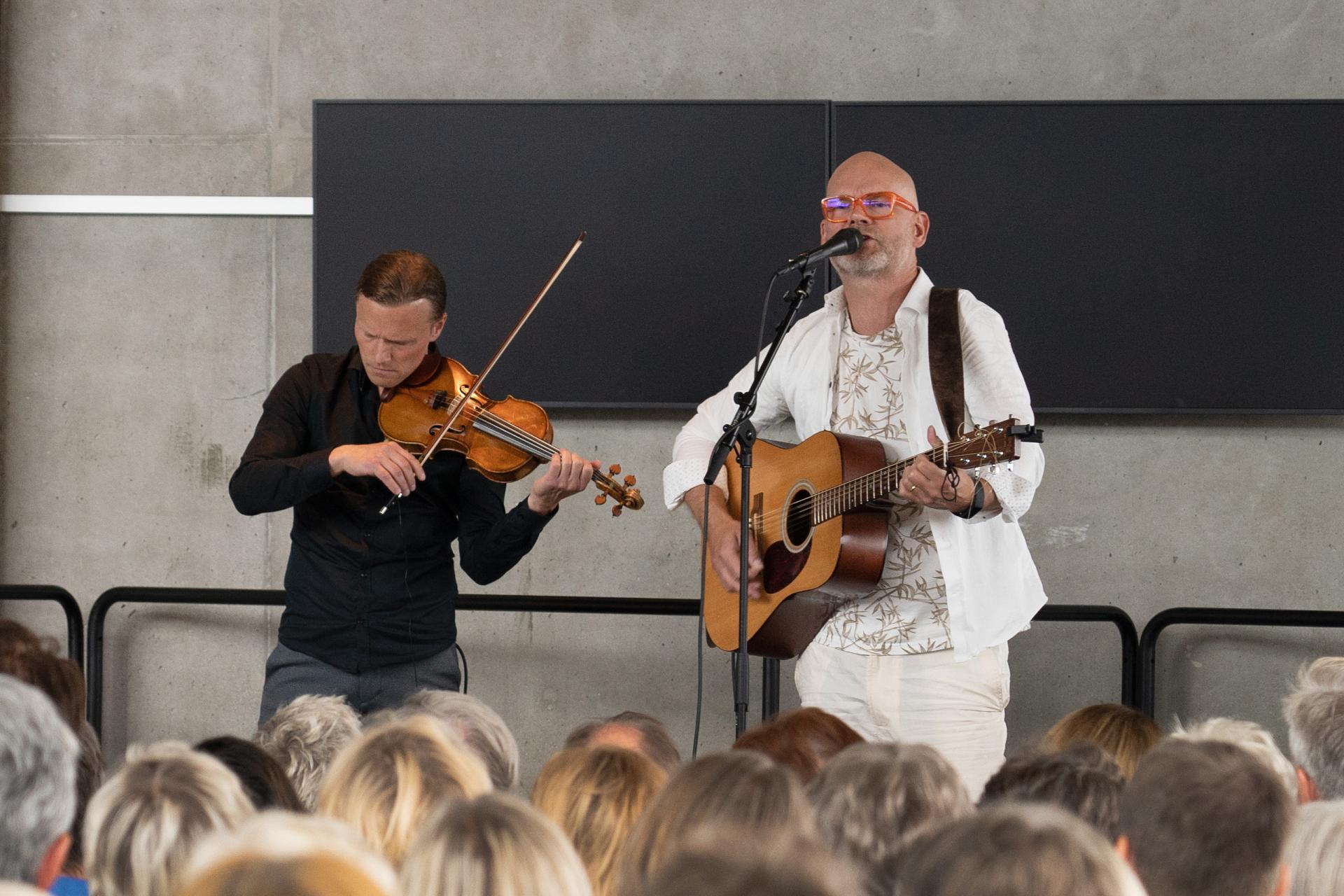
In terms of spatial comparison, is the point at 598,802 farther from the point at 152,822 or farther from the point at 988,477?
the point at 988,477

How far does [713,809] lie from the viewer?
4.49ft

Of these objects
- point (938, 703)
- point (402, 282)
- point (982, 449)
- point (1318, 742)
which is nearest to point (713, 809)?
point (1318, 742)

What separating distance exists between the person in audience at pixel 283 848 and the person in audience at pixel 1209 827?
0.76 m

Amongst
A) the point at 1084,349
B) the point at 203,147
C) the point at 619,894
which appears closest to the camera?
the point at 619,894

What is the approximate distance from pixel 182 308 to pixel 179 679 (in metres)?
1.17

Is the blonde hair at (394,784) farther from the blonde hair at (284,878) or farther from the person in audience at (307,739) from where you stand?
the blonde hair at (284,878)

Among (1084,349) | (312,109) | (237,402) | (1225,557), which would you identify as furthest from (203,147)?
(1225,557)

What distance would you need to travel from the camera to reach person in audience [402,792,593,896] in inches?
46.5

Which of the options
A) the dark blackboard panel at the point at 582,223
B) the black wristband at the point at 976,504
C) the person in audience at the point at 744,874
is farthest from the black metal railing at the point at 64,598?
the person in audience at the point at 744,874

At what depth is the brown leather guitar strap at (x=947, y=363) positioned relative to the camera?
282 cm

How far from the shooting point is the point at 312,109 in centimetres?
418

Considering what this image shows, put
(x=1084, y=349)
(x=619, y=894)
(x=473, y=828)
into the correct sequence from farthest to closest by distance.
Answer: (x=1084, y=349), (x=619, y=894), (x=473, y=828)

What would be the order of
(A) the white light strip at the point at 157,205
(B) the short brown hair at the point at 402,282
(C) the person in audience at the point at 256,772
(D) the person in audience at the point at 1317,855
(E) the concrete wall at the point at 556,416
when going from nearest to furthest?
(D) the person in audience at the point at 1317,855 < (C) the person in audience at the point at 256,772 < (B) the short brown hair at the point at 402,282 < (E) the concrete wall at the point at 556,416 < (A) the white light strip at the point at 157,205

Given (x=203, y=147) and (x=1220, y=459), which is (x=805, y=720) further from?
(x=203, y=147)
